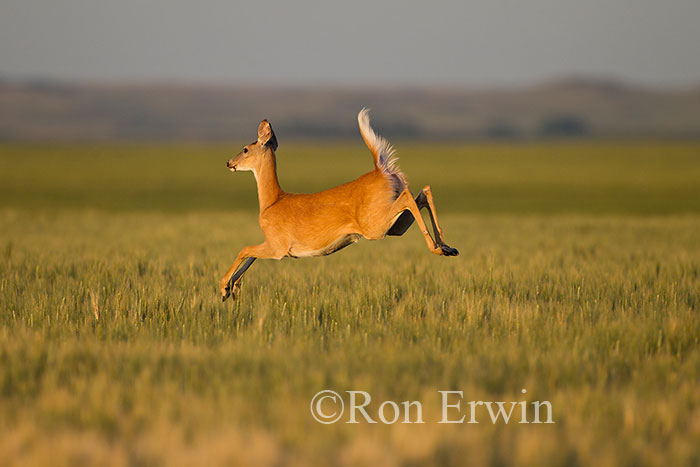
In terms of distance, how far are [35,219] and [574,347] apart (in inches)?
820

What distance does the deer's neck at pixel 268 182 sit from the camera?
8227mm

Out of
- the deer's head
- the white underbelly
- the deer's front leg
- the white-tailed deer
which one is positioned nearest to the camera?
the white-tailed deer

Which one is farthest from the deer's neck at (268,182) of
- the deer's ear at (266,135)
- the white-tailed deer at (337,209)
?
the deer's ear at (266,135)

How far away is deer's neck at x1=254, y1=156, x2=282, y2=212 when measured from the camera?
27.0 ft

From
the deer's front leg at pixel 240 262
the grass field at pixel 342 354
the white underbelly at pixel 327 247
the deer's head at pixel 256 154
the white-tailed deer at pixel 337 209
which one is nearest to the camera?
the grass field at pixel 342 354

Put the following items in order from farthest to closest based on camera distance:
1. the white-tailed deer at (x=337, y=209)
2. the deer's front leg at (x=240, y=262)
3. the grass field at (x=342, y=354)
Answer: the deer's front leg at (x=240, y=262)
the white-tailed deer at (x=337, y=209)
the grass field at (x=342, y=354)

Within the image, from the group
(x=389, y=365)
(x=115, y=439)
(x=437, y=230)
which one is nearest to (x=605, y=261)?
(x=437, y=230)

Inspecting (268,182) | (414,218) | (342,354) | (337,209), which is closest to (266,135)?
(268,182)

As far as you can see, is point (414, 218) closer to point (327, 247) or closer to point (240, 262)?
point (327, 247)

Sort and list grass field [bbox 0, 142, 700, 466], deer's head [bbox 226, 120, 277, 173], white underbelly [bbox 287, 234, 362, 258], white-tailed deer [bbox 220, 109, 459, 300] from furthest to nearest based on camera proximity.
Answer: deer's head [bbox 226, 120, 277, 173] → white underbelly [bbox 287, 234, 362, 258] → white-tailed deer [bbox 220, 109, 459, 300] → grass field [bbox 0, 142, 700, 466]

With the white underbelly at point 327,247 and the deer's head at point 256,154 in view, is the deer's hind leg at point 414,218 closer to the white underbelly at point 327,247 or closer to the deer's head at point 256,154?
the white underbelly at point 327,247

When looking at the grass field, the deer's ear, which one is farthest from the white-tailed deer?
the grass field

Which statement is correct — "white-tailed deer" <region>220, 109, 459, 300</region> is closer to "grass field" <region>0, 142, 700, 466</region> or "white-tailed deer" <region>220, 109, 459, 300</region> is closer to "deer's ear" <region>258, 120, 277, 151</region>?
"deer's ear" <region>258, 120, 277, 151</region>

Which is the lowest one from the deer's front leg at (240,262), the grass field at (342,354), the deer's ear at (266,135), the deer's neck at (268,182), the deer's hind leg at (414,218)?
the grass field at (342,354)
